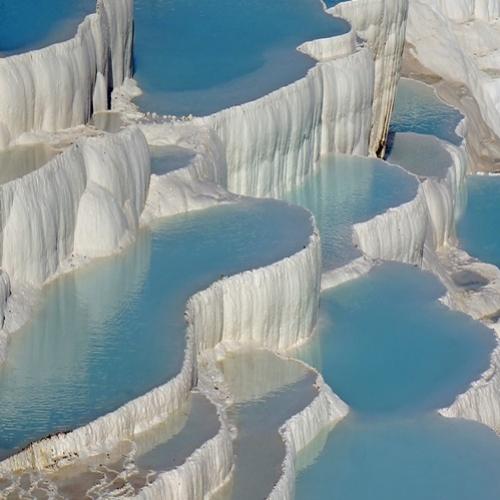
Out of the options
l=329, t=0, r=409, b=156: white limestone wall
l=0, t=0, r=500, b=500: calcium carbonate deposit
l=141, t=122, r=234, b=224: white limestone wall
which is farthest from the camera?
l=329, t=0, r=409, b=156: white limestone wall

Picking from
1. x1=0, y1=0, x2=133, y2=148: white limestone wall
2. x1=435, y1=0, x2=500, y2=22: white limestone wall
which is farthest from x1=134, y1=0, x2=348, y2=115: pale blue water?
x1=435, y1=0, x2=500, y2=22: white limestone wall

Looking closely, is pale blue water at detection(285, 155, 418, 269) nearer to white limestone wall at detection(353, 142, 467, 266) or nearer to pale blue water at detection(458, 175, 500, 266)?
white limestone wall at detection(353, 142, 467, 266)

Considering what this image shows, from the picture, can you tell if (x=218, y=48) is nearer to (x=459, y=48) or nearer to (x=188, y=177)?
(x=188, y=177)

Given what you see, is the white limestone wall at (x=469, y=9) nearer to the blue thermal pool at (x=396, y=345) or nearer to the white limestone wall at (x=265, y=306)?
the blue thermal pool at (x=396, y=345)

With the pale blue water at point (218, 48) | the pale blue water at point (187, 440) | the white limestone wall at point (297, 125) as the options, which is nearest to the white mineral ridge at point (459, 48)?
the pale blue water at point (218, 48)

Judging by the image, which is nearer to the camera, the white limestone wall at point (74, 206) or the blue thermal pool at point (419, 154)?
the white limestone wall at point (74, 206)

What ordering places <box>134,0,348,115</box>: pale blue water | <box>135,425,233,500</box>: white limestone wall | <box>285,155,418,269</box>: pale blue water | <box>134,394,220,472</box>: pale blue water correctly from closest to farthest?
<box>135,425,233,500</box>: white limestone wall < <box>134,394,220,472</box>: pale blue water < <box>285,155,418,269</box>: pale blue water < <box>134,0,348,115</box>: pale blue water
